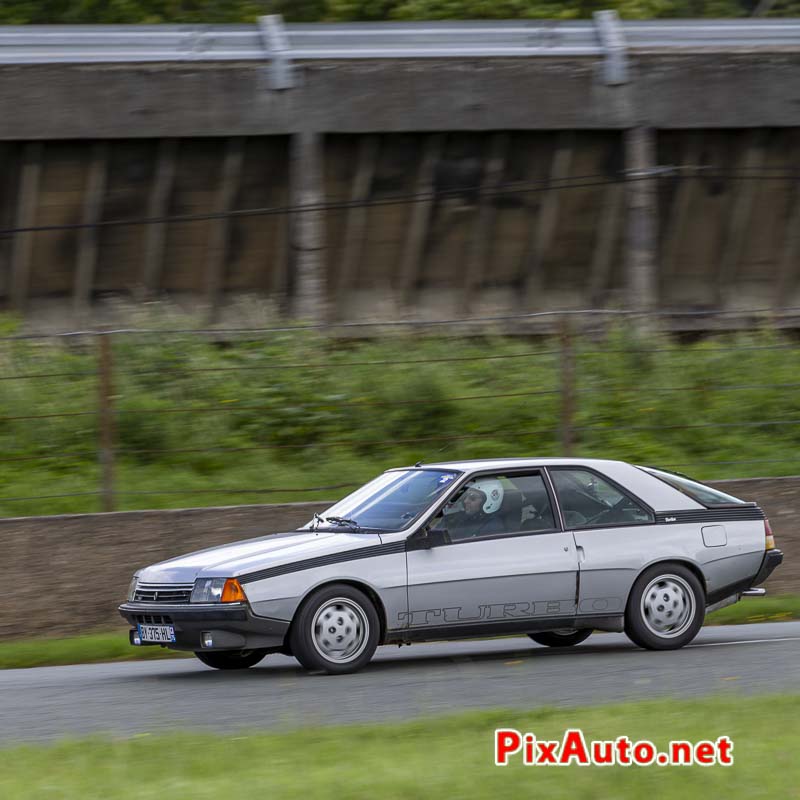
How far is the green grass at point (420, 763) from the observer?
16.9ft

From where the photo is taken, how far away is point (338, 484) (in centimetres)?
1433

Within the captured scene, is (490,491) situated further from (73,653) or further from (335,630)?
(73,653)

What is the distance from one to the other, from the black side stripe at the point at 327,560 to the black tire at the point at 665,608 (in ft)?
6.02

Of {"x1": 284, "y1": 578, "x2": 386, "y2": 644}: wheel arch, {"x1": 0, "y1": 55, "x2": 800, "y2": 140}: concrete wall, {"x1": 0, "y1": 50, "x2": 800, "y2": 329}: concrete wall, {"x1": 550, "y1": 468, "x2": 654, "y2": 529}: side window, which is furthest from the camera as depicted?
{"x1": 0, "y1": 50, "x2": 800, "y2": 329}: concrete wall

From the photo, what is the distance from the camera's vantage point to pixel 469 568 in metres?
9.46

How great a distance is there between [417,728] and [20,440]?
336 inches

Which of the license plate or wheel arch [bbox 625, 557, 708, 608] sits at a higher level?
wheel arch [bbox 625, 557, 708, 608]

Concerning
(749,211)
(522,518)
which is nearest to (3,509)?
(522,518)

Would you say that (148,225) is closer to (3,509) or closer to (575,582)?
(3,509)

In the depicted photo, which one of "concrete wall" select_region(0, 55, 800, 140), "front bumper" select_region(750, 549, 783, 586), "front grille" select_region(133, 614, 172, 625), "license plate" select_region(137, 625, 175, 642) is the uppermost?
"concrete wall" select_region(0, 55, 800, 140)

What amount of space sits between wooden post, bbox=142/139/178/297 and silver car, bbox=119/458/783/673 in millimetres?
12882

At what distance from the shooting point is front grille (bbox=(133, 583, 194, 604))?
916 centimetres

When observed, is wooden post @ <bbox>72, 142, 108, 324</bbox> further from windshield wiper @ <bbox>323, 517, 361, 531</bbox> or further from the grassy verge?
windshield wiper @ <bbox>323, 517, 361, 531</bbox>

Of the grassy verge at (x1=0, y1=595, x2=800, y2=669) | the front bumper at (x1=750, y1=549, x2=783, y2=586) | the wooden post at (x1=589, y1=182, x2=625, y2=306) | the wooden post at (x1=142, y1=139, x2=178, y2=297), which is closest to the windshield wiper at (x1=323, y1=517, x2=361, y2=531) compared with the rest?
the grassy verge at (x1=0, y1=595, x2=800, y2=669)
